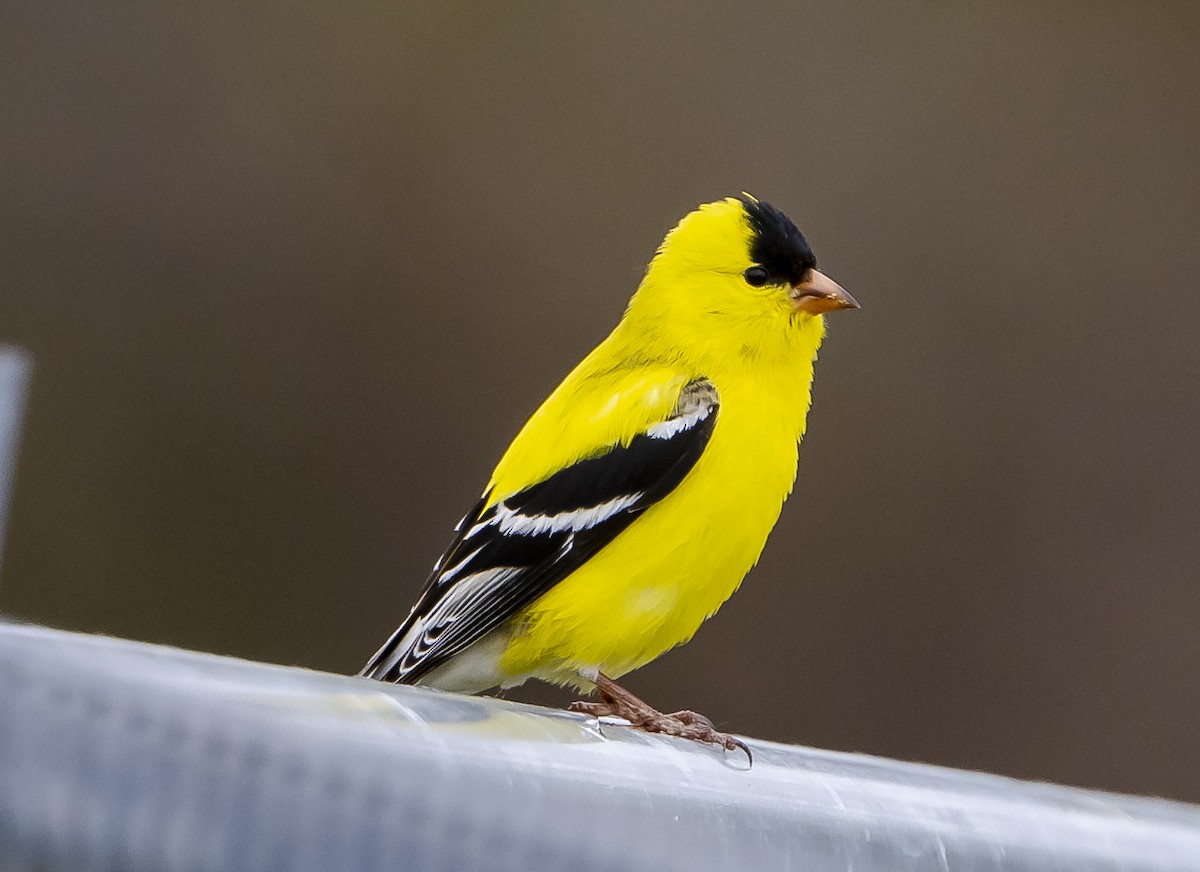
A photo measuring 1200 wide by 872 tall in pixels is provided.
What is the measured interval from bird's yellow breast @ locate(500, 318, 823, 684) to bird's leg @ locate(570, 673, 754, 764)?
0.03 m

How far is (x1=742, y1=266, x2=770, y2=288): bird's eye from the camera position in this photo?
1461 millimetres

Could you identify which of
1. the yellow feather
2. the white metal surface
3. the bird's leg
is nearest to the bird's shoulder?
the yellow feather

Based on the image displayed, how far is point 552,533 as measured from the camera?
1.31 m

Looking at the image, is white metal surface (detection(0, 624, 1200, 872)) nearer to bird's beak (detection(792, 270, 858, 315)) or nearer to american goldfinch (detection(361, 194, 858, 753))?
american goldfinch (detection(361, 194, 858, 753))

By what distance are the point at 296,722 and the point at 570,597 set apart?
2.97ft

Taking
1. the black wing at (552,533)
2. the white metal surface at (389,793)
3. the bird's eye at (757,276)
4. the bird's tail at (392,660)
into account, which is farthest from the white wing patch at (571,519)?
the white metal surface at (389,793)

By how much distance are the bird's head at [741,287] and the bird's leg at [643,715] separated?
41 centimetres

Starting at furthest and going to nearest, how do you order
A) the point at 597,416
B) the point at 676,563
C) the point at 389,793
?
1. the point at 597,416
2. the point at 676,563
3. the point at 389,793

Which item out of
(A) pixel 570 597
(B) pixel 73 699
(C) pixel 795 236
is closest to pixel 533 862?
(B) pixel 73 699

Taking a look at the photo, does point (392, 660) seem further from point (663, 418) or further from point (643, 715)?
point (663, 418)

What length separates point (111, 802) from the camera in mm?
357

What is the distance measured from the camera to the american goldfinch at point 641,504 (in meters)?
1.29

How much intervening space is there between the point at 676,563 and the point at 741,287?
0.37 metres

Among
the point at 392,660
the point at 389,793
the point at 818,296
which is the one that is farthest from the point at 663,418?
the point at 389,793
